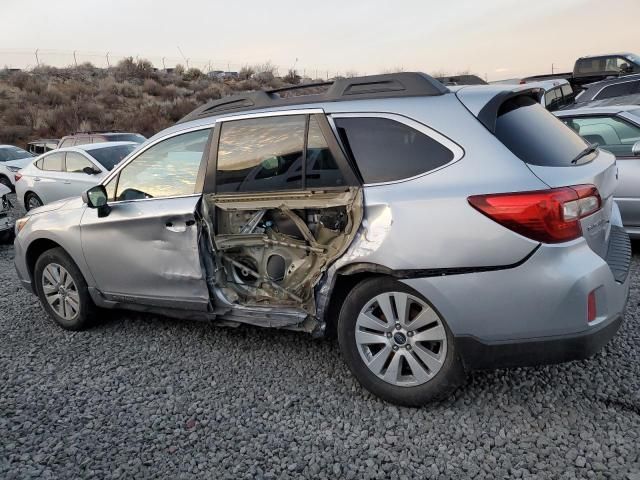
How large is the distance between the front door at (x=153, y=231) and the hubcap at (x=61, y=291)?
0.41 meters

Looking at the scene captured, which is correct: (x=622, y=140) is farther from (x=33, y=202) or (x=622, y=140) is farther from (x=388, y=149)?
(x=33, y=202)

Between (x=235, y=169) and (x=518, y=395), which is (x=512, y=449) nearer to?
(x=518, y=395)

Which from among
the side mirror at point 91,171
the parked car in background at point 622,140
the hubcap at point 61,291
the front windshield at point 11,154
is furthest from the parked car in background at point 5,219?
the front windshield at point 11,154

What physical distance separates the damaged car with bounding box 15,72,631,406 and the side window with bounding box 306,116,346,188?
0.01 metres

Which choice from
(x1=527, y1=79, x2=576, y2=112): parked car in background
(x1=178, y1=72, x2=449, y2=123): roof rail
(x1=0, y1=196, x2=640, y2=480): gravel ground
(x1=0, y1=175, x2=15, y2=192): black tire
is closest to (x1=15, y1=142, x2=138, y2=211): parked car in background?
(x1=0, y1=175, x2=15, y2=192): black tire

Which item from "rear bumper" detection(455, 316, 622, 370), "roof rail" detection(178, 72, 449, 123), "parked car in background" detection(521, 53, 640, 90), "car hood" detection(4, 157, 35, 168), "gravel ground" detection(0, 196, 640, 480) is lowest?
"gravel ground" detection(0, 196, 640, 480)

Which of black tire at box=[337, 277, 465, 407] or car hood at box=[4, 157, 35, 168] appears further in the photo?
car hood at box=[4, 157, 35, 168]

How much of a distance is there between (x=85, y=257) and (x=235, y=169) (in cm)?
167

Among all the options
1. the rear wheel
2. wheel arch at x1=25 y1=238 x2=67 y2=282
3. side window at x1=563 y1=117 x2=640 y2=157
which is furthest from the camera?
the rear wheel

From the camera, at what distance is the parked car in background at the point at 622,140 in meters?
5.61

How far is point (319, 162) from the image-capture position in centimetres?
340

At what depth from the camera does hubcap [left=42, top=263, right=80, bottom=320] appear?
4.75m

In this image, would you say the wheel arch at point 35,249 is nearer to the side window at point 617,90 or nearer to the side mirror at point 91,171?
the side mirror at point 91,171

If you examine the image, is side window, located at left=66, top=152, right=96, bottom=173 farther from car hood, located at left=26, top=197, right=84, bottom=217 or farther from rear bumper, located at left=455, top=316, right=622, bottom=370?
rear bumper, located at left=455, top=316, right=622, bottom=370
